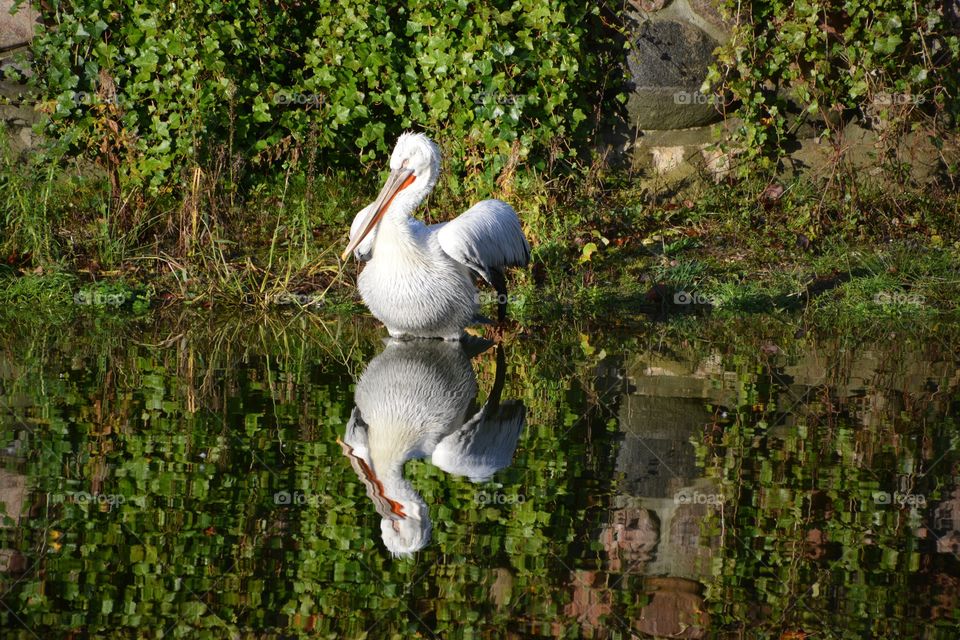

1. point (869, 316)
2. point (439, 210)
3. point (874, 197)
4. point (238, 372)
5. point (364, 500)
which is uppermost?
point (874, 197)

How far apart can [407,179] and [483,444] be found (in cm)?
246

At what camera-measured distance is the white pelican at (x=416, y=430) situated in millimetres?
3795

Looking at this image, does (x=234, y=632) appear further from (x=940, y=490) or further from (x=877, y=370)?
(x=877, y=370)

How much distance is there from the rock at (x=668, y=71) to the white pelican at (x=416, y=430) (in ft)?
11.8

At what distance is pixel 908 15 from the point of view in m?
8.45

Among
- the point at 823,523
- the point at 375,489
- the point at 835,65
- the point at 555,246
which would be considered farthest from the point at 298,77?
the point at 823,523

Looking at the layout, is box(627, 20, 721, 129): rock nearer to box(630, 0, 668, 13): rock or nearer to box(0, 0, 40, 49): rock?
box(630, 0, 668, 13): rock

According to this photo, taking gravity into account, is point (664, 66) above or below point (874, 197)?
above

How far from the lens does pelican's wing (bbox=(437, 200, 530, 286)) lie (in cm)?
636

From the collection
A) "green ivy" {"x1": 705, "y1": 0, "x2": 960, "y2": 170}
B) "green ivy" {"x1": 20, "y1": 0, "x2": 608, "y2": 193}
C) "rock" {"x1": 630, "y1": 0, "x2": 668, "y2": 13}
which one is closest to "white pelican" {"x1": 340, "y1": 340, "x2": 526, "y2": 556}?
"green ivy" {"x1": 20, "y1": 0, "x2": 608, "y2": 193}

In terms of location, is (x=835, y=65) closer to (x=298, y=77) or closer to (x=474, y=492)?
(x=298, y=77)

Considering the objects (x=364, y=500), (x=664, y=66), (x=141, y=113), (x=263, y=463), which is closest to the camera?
(x=364, y=500)

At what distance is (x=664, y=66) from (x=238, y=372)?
15.8ft

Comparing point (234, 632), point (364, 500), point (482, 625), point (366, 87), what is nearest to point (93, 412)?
point (364, 500)
